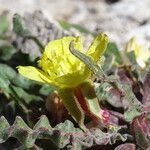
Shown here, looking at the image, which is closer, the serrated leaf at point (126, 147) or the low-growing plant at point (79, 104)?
the low-growing plant at point (79, 104)

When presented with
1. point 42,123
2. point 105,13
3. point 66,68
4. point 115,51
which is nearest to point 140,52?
point 115,51

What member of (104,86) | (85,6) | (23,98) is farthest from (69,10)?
(104,86)

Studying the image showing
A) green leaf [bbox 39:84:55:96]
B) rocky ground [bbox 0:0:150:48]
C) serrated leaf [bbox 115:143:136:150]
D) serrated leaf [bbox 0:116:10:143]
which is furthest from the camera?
rocky ground [bbox 0:0:150:48]

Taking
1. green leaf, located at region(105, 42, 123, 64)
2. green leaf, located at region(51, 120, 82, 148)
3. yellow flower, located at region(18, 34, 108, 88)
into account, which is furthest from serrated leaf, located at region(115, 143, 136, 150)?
green leaf, located at region(105, 42, 123, 64)

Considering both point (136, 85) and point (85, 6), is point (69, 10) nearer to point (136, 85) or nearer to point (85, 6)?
point (85, 6)

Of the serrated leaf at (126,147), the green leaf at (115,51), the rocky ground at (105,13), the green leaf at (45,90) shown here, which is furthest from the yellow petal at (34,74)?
the rocky ground at (105,13)

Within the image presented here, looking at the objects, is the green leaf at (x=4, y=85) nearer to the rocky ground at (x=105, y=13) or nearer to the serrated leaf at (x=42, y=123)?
the serrated leaf at (x=42, y=123)

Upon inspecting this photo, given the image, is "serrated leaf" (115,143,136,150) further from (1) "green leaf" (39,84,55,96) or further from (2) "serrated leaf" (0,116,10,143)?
(1) "green leaf" (39,84,55,96)
